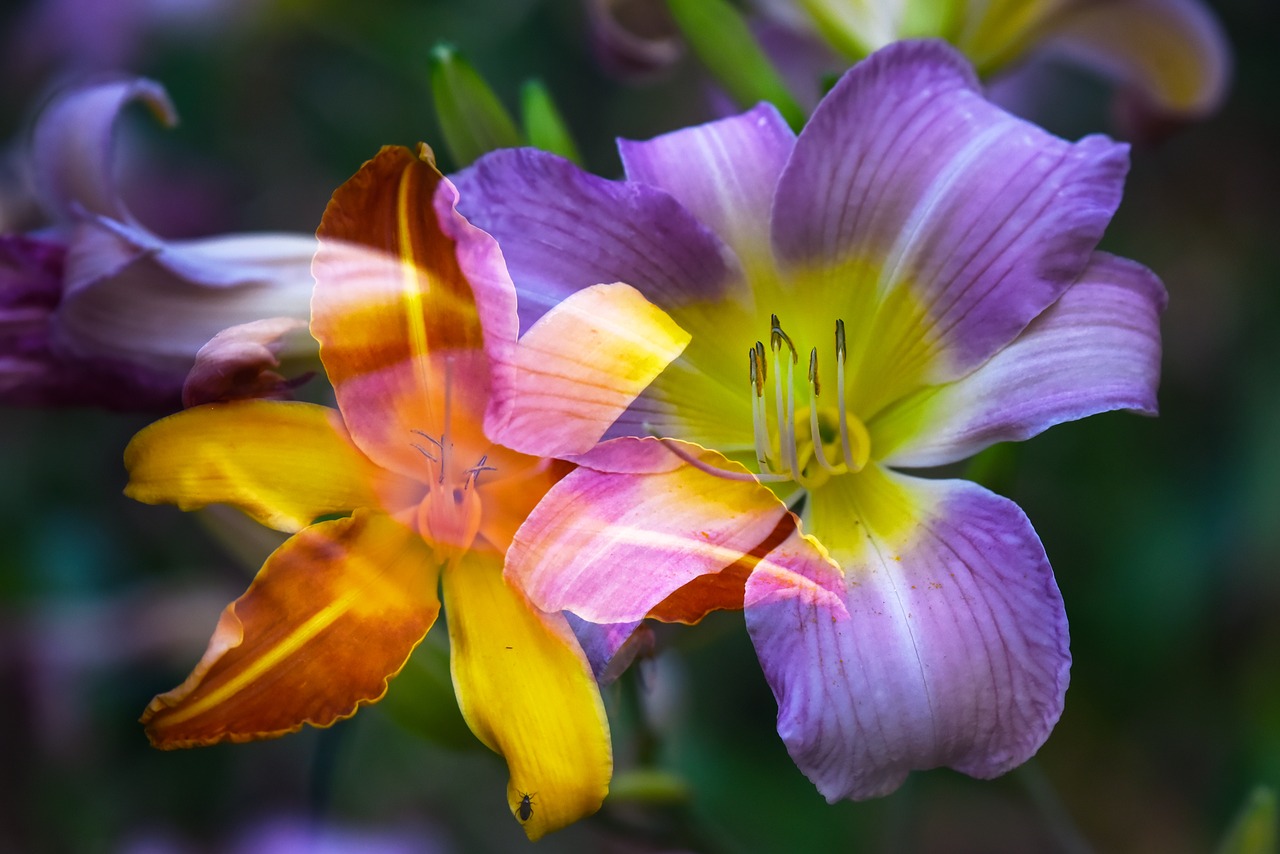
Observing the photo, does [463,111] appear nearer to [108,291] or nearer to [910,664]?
[108,291]

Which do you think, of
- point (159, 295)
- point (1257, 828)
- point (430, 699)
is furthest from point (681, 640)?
point (1257, 828)

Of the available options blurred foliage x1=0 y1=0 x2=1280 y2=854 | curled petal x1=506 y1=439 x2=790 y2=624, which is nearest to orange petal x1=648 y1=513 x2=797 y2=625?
curled petal x1=506 y1=439 x2=790 y2=624

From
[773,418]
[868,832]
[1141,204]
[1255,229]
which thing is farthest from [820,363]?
[1255,229]

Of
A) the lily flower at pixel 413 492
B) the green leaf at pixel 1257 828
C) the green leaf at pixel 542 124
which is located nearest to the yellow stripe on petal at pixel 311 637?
the lily flower at pixel 413 492

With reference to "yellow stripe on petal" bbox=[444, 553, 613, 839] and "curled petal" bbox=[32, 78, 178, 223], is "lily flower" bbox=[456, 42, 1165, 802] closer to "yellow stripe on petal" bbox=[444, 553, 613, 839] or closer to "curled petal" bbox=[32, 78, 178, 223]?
"yellow stripe on petal" bbox=[444, 553, 613, 839]

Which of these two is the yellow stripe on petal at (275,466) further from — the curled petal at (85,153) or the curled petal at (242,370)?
the curled petal at (85,153)

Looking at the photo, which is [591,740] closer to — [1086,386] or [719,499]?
[719,499]
